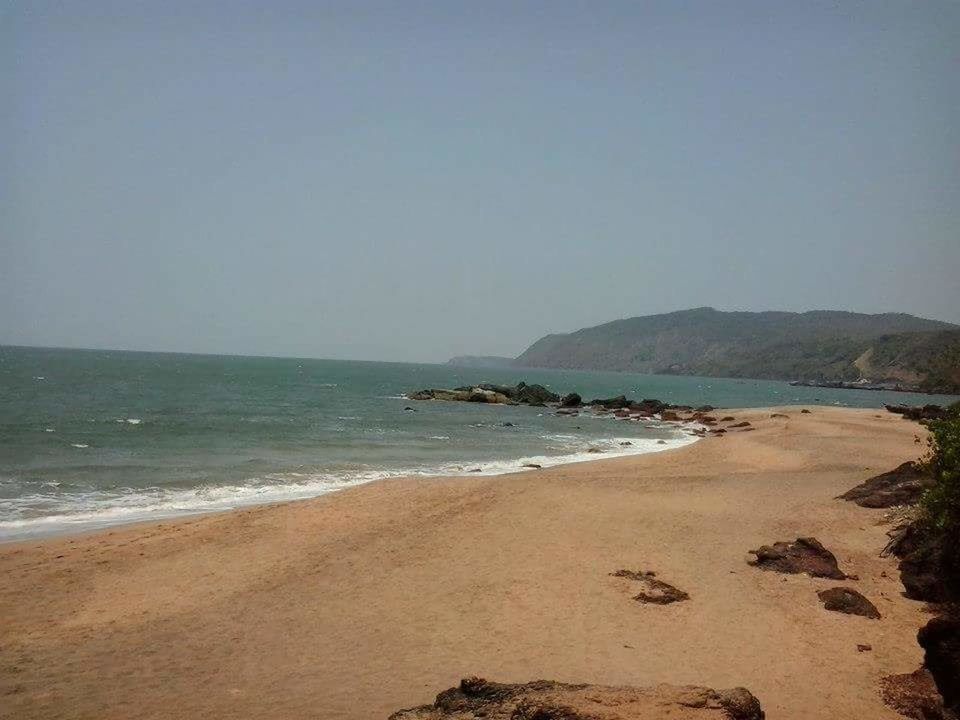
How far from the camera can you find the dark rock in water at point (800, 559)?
10.1 m

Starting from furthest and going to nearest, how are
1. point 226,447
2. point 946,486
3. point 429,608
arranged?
point 226,447 → point 429,608 → point 946,486

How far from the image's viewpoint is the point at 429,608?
9.30m

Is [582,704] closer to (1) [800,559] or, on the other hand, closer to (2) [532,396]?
(1) [800,559]

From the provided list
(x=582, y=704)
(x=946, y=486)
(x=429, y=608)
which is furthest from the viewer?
(x=429, y=608)

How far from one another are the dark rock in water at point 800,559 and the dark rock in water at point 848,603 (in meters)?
0.99

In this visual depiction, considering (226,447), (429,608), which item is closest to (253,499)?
(429,608)

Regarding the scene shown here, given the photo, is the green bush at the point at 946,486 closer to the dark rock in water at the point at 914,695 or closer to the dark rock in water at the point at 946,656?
the dark rock in water at the point at 914,695

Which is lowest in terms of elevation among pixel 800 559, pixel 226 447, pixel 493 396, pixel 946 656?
pixel 226 447

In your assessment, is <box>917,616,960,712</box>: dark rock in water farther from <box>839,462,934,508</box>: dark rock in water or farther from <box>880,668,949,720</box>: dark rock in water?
<box>839,462,934,508</box>: dark rock in water

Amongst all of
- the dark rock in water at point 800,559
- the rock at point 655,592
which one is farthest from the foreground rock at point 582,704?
the dark rock in water at point 800,559

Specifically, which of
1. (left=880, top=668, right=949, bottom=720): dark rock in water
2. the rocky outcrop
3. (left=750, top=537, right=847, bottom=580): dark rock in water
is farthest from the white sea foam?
Result: the rocky outcrop

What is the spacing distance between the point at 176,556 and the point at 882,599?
1092 centimetres

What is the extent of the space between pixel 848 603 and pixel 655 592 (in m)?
2.38

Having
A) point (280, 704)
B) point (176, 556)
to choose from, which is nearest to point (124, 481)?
point (176, 556)
